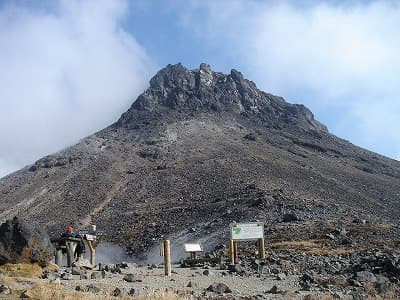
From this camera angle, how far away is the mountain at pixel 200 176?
4925cm

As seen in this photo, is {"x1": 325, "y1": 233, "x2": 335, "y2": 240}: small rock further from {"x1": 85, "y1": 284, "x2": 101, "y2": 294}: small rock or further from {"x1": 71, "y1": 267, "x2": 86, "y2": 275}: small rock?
{"x1": 85, "y1": 284, "x2": 101, "y2": 294}: small rock

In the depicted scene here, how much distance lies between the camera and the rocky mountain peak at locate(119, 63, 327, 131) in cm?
11838

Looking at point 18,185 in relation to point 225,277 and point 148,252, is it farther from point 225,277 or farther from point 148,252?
point 225,277

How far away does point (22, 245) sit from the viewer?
18312 millimetres

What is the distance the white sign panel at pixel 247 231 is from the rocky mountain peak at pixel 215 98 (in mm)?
89638

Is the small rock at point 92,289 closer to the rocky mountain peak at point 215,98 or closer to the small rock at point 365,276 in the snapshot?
the small rock at point 365,276

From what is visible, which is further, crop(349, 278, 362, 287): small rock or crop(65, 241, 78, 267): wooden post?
crop(65, 241, 78, 267): wooden post

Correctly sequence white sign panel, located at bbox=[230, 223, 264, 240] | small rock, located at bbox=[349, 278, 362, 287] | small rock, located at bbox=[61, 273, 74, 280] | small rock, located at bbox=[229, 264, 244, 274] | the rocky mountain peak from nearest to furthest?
1. small rock, located at bbox=[349, 278, 362, 287]
2. small rock, located at bbox=[61, 273, 74, 280]
3. small rock, located at bbox=[229, 264, 244, 274]
4. white sign panel, located at bbox=[230, 223, 264, 240]
5. the rocky mountain peak

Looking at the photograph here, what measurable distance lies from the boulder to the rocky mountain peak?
315 ft

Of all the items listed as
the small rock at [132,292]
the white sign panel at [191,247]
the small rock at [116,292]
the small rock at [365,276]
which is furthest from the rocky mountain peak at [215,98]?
the small rock at [116,292]

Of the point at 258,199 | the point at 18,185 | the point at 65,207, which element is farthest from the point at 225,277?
the point at 18,185

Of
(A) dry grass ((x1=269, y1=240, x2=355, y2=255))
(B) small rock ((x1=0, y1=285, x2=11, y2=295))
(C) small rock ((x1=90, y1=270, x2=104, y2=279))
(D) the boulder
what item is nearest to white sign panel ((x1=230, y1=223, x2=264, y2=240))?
(A) dry grass ((x1=269, y1=240, x2=355, y2=255))

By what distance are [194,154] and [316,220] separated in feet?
150

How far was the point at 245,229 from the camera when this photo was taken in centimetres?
2367
